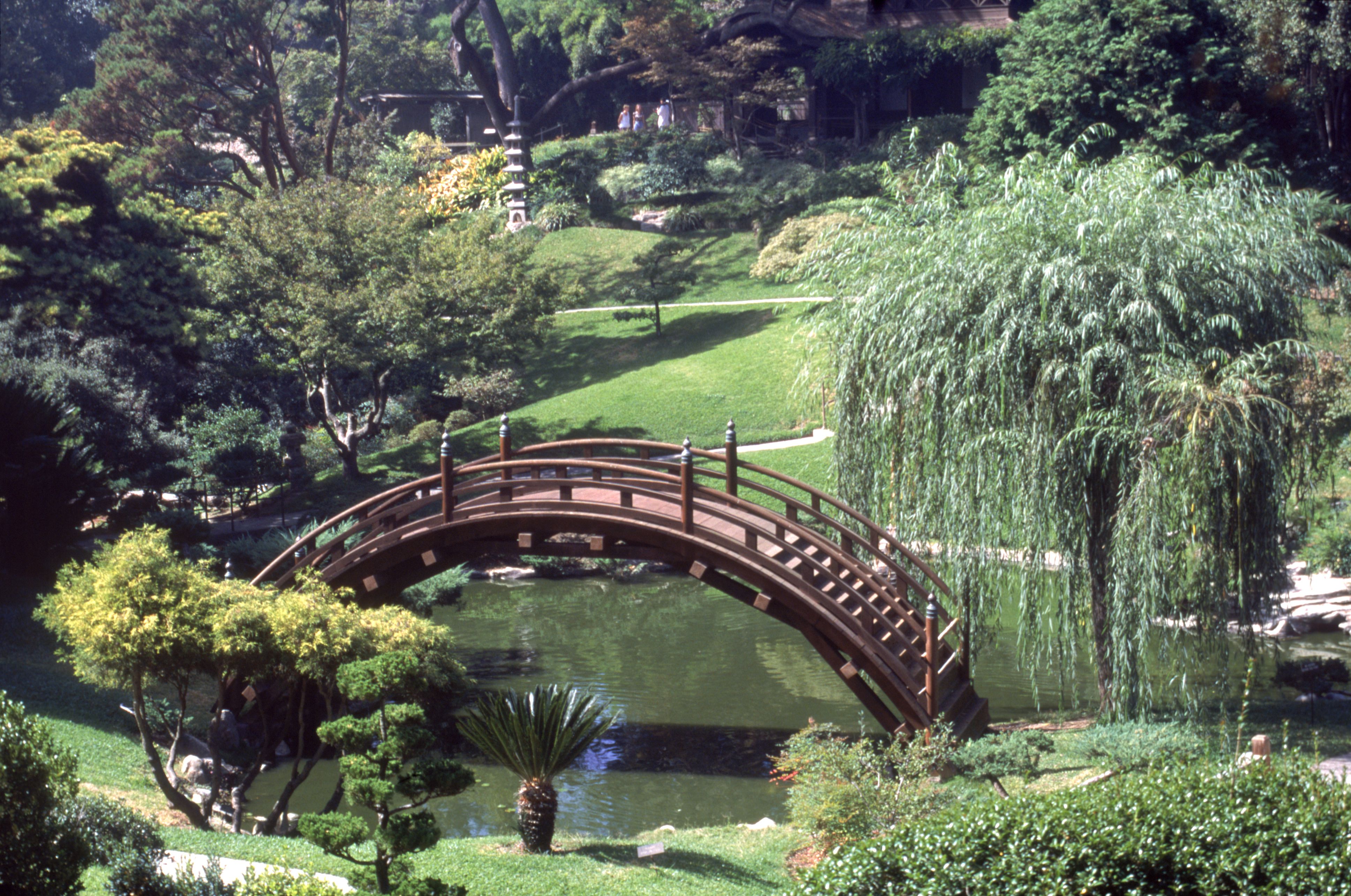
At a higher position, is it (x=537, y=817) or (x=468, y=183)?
(x=468, y=183)

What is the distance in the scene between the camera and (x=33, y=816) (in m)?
6.86

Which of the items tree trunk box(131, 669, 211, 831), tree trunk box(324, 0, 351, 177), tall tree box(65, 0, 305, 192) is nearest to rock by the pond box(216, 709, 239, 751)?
tree trunk box(131, 669, 211, 831)

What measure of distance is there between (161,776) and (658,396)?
20.4 metres

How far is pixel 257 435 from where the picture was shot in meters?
24.6

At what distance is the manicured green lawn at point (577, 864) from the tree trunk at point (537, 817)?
0.47 ft

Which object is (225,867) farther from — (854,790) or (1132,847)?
(1132,847)

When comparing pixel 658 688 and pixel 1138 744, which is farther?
pixel 658 688

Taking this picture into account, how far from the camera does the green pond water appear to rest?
1296cm

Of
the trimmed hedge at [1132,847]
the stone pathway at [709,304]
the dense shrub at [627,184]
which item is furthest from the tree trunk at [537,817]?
the dense shrub at [627,184]

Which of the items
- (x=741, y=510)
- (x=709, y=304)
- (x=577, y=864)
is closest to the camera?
(x=577, y=864)

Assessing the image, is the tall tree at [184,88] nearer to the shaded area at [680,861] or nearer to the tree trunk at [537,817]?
the tree trunk at [537,817]

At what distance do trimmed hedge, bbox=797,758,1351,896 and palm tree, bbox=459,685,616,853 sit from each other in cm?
380

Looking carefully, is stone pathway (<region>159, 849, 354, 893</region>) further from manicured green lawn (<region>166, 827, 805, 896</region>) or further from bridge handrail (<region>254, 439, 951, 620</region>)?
bridge handrail (<region>254, 439, 951, 620</region>)

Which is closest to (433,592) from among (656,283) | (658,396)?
(658,396)
